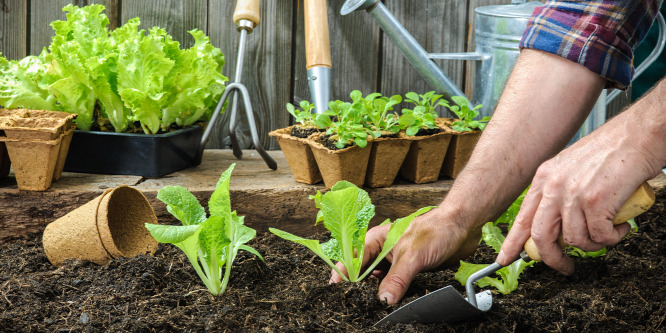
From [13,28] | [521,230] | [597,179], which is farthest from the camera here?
[13,28]

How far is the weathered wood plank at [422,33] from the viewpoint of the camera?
202cm

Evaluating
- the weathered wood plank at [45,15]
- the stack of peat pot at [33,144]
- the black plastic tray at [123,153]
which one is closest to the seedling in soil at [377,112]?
the black plastic tray at [123,153]

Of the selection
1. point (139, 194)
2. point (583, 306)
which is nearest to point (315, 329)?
point (583, 306)

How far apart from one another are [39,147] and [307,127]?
630 millimetres

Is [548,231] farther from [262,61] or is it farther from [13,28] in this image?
[13,28]

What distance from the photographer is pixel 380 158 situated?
1456 millimetres

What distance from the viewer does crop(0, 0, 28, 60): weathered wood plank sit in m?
1.82

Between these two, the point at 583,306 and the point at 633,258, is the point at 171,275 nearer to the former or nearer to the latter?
the point at 583,306

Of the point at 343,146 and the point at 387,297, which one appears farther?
the point at 343,146

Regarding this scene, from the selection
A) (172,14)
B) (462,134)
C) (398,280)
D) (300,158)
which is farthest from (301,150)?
(172,14)

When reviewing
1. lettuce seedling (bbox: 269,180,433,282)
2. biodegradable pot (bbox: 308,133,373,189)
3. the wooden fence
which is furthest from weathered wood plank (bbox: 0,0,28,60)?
lettuce seedling (bbox: 269,180,433,282)

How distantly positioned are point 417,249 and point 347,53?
1.12m

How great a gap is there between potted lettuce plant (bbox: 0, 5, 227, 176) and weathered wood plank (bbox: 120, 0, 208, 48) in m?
0.31

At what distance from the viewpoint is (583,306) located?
0.99 meters
